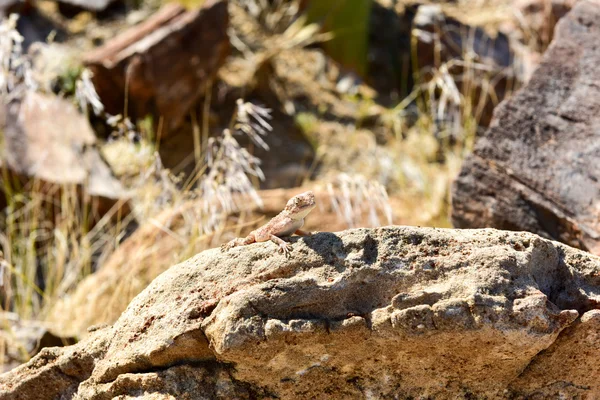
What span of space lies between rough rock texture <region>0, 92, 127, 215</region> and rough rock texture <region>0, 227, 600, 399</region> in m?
3.13

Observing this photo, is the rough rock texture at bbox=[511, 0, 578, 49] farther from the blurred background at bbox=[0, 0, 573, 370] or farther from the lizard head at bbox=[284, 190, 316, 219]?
the lizard head at bbox=[284, 190, 316, 219]

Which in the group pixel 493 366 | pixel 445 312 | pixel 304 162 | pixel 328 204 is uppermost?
pixel 445 312

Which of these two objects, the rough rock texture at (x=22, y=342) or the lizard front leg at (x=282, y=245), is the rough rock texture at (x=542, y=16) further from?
the lizard front leg at (x=282, y=245)

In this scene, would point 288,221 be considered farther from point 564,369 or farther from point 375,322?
point 564,369

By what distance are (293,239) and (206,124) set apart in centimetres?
270

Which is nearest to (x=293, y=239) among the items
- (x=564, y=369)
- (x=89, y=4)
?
(x=564, y=369)

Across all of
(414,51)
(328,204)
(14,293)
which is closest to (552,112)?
(328,204)

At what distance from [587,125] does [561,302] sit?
1659 millimetres

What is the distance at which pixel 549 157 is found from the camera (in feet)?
12.8

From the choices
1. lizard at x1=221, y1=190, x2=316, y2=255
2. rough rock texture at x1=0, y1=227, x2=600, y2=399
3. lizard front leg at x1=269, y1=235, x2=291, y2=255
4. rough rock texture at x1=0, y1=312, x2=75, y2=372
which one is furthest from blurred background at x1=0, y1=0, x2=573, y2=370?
rough rock texture at x1=0, y1=227, x2=600, y2=399

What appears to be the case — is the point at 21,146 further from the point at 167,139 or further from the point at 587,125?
the point at 587,125

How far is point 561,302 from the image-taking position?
2.47m

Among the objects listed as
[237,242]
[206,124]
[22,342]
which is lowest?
[22,342]

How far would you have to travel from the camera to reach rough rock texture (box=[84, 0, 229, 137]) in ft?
22.8
